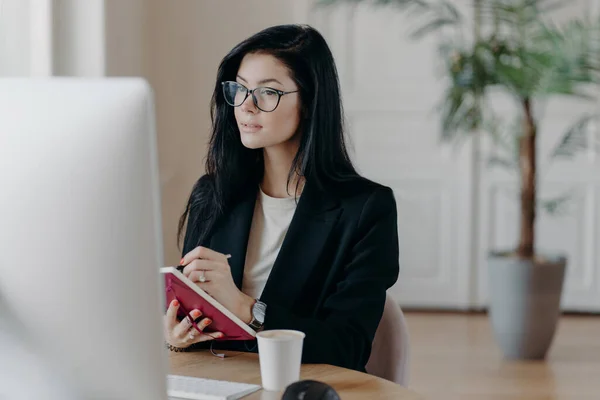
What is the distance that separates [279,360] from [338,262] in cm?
47

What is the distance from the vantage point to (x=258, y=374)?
1379 millimetres

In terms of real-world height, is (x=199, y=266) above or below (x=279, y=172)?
below

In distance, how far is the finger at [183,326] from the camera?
1.43 metres

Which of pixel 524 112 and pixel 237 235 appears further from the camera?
pixel 524 112

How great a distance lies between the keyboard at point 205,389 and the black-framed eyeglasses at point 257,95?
614 millimetres

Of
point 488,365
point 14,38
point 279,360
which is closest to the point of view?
point 279,360

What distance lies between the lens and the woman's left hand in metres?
1.43

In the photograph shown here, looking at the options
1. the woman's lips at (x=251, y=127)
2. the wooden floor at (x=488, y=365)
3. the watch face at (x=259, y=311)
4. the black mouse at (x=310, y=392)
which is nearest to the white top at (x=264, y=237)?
the woman's lips at (x=251, y=127)

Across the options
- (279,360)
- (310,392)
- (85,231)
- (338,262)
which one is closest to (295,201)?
(338,262)

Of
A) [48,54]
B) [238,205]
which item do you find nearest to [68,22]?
[48,54]

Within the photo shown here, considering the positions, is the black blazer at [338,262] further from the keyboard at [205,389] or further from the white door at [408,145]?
the white door at [408,145]

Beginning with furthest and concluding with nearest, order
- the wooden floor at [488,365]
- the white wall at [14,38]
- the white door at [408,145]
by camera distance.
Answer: the white door at [408,145]
the wooden floor at [488,365]
the white wall at [14,38]

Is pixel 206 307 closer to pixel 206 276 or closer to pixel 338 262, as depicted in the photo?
pixel 206 276

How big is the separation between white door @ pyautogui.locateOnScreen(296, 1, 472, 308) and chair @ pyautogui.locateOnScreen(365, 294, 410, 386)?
10.7 ft
